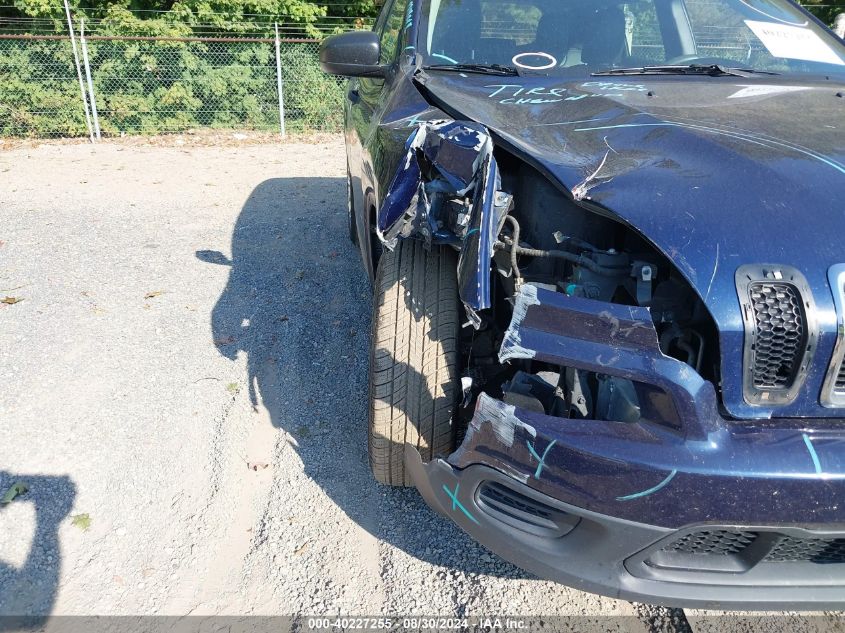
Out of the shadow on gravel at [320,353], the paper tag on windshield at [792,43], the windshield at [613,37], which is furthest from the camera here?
the paper tag on windshield at [792,43]

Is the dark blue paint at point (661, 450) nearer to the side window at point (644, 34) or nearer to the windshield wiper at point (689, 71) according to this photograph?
the windshield wiper at point (689, 71)

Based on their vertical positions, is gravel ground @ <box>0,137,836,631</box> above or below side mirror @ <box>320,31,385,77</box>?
below

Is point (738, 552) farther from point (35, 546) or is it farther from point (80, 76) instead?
point (80, 76)

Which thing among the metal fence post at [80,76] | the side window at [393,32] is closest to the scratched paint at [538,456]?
the side window at [393,32]

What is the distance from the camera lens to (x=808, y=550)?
1.53 meters

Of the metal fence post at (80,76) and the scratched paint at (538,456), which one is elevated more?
the scratched paint at (538,456)

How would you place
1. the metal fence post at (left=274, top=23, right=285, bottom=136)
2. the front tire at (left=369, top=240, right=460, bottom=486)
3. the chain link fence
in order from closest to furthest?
the front tire at (left=369, top=240, right=460, bottom=486) < the chain link fence < the metal fence post at (left=274, top=23, right=285, bottom=136)

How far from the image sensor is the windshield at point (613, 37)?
2709mm

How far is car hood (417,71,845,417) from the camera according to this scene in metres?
1.46

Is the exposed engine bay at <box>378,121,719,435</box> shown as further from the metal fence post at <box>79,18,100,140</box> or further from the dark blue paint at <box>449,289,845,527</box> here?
the metal fence post at <box>79,18,100,140</box>

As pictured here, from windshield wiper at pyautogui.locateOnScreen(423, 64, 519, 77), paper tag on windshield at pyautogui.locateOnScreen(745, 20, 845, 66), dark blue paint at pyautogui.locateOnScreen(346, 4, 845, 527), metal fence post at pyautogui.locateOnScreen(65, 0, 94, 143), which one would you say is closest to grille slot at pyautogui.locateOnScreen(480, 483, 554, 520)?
dark blue paint at pyautogui.locateOnScreen(346, 4, 845, 527)

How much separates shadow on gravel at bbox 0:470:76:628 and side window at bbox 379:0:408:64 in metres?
2.34

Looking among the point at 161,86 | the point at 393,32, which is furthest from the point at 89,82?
the point at 393,32

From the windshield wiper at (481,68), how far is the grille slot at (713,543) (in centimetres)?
183
